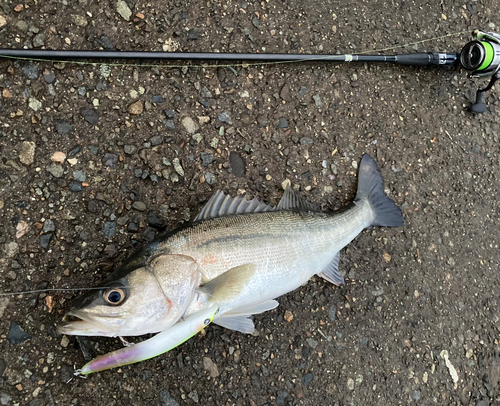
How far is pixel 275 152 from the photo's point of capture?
283 centimetres

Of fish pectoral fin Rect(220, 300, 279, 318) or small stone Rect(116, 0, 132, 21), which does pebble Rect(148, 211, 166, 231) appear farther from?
small stone Rect(116, 0, 132, 21)

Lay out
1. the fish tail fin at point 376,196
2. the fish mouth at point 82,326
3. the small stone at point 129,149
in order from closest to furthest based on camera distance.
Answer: the fish mouth at point 82,326 → the small stone at point 129,149 → the fish tail fin at point 376,196

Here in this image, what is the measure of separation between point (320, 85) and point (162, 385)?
99.6 inches

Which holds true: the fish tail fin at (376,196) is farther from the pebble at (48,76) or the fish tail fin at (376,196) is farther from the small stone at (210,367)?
the pebble at (48,76)

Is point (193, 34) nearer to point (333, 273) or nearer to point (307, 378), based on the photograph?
point (333, 273)

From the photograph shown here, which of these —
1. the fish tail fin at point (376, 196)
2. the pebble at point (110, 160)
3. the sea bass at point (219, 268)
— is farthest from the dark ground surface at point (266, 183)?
the sea bass at point (219, 268)

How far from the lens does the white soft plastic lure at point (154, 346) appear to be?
1936mm

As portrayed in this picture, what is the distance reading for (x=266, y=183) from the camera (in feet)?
9.05

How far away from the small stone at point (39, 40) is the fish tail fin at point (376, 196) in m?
2.45

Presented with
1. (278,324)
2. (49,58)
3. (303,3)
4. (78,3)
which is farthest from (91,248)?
(303,3)

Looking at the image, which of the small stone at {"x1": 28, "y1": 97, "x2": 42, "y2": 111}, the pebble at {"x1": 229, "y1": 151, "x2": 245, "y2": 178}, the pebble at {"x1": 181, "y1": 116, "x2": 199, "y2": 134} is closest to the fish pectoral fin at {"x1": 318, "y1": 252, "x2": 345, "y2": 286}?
the pebble at {"x1": 229, "y1": 151, "x2": 245, "y2": 178}

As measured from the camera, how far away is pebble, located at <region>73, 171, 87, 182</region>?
7.73 ft

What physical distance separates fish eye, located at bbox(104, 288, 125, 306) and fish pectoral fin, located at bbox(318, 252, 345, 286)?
1.42 metres

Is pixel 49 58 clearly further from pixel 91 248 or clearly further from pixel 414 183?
pixel 414 183
